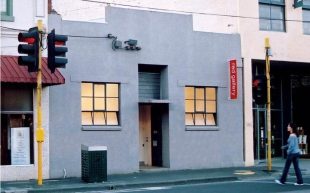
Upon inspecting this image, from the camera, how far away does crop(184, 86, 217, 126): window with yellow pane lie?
954 inches

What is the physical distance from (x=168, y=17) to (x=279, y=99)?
28.6 feet

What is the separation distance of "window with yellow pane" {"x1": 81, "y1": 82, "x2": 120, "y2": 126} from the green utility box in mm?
2937

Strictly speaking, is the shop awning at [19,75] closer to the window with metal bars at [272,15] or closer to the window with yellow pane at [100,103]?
the window with yellow pane at [100,103]

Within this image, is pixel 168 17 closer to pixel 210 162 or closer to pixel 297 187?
pixel 210 162

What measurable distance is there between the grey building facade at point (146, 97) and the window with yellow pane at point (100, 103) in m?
0.04

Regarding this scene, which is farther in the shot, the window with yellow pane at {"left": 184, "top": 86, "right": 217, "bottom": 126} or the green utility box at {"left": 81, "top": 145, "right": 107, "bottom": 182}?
the window with yellow pane at {"left": 184, "top": 86, "right": 217, "bottom": 126}

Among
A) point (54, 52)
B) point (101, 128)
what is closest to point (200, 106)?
point (101, 128)

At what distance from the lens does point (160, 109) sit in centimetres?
2408

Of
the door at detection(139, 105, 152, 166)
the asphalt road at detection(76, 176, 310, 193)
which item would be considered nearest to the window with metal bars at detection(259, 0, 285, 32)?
the door at detection(139, 105, 152, 166)

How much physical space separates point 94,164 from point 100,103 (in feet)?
12.7

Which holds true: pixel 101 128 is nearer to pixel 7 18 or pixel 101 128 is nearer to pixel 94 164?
pixel 94 164

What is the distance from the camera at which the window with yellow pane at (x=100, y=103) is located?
71.3 ft

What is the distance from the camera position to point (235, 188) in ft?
57.0

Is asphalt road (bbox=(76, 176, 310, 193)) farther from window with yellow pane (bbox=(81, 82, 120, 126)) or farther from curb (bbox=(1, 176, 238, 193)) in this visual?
window with yellow pane (bbox=(81, 82, 120, 126))
